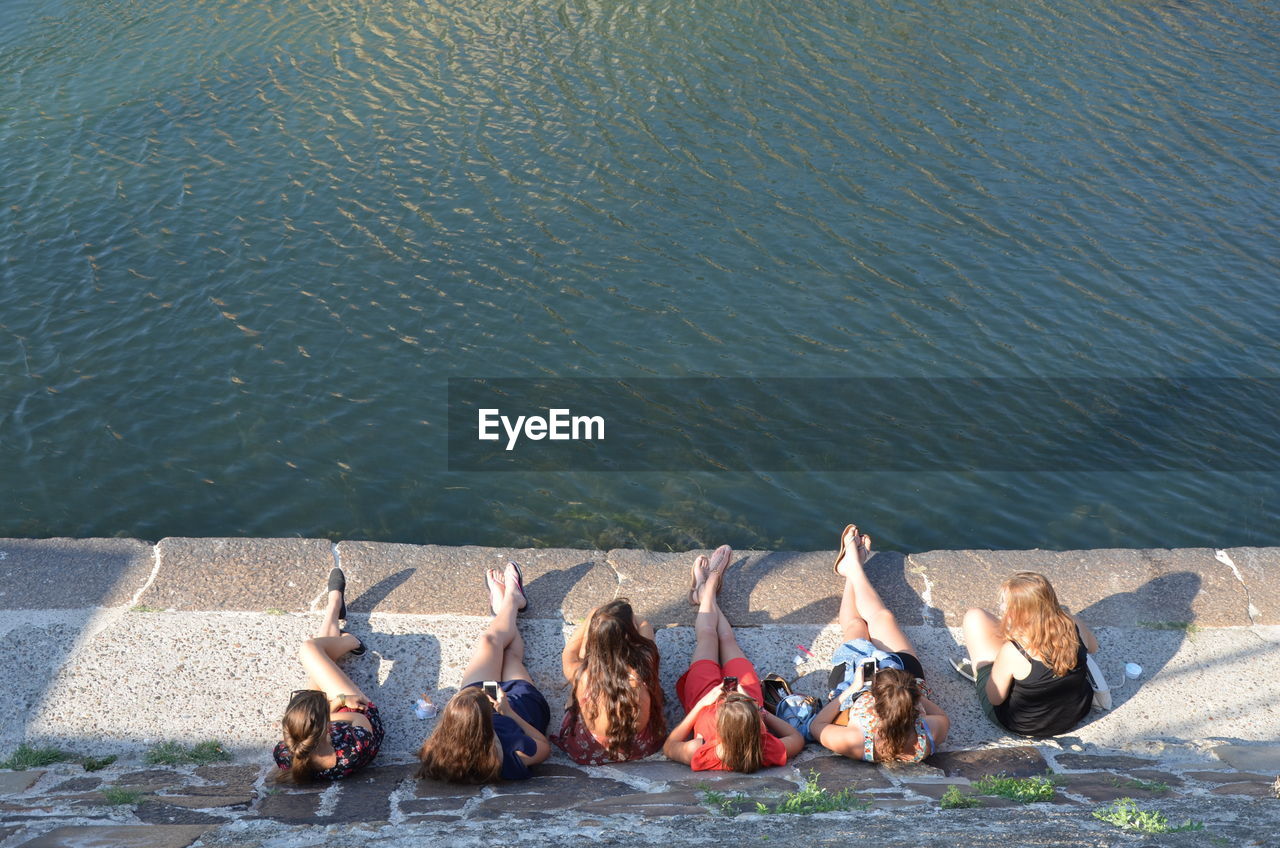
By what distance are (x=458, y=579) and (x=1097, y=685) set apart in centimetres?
359

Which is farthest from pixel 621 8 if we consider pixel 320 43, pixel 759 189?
pixel 759 189

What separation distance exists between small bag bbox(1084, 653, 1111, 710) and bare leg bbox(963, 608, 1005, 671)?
450 millimetres

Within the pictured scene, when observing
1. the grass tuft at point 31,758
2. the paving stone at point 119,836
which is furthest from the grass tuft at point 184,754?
the paving stone at point 119,836

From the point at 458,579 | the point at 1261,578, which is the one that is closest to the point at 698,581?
the point at 458,579

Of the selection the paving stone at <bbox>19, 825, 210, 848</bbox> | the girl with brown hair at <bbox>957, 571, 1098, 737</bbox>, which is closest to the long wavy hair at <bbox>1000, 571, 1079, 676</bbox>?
the girl with brown hair at <bbox>957, 571, 1098, 737</bbox>

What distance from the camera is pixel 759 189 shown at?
12797 millimetres

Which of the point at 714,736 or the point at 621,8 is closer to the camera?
the point at 714,736

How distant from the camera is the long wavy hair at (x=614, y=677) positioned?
5531 millimetres

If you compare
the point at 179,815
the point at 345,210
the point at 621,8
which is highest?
the point at 621,8

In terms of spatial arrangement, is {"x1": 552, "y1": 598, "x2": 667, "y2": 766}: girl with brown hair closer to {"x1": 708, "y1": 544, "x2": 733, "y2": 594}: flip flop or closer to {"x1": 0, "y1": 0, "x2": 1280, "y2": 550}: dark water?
{"x1": 708, "y1": 544, "x2": 733, "y2": 594}: flip flop

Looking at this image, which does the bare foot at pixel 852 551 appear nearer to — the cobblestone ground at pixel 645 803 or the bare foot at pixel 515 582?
the cobblestone ground at pixel 645 803

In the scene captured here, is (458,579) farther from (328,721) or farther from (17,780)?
(17,780)

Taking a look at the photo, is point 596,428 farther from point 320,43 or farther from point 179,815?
point 320,43

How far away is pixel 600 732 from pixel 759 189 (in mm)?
8533
